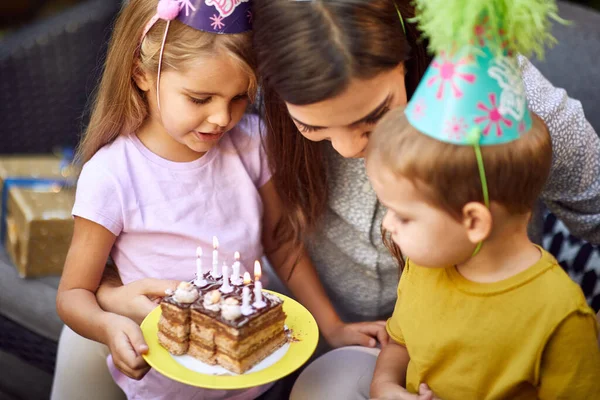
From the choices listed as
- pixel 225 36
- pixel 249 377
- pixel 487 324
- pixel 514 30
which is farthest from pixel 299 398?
pixel 514 30

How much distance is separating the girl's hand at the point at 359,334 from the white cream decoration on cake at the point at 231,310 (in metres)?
0.50

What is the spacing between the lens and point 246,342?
4.31 feet

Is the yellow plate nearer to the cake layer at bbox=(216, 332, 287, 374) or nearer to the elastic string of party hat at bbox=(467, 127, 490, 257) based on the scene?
the cake layer at bbox=(216, 332, 287, 374)

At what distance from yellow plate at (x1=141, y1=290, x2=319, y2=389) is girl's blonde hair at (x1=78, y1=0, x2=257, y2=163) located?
490mm

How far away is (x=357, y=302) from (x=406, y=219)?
0.81m

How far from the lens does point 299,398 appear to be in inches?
63.3

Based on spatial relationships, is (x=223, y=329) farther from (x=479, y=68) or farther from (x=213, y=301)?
(x=479, y=68)

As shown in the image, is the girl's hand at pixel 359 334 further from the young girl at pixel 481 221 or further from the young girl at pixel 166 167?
the young girl at pixel 481 221

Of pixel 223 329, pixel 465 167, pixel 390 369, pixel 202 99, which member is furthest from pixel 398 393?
pixel 202 99

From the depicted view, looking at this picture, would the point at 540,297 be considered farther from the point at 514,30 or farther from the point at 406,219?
the point at 514,30

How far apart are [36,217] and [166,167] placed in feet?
2.29

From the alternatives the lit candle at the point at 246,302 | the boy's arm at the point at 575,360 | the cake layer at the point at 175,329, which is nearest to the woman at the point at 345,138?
the cake layer at the point at 175,329

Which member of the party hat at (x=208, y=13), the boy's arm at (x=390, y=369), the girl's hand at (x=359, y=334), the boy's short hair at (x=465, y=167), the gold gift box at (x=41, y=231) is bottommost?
the gold gift box at (x=41, y=231)

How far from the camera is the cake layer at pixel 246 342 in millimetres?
1303
